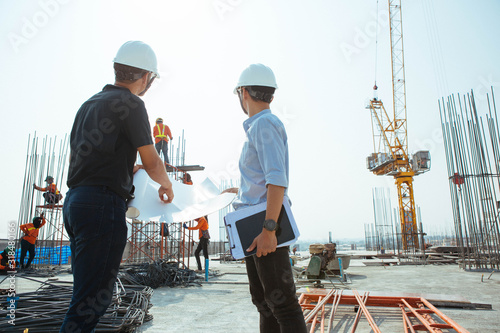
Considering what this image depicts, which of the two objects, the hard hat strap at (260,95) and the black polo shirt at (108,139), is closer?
the black polo shirt at (108,139)

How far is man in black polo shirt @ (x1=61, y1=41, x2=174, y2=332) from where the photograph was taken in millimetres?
1353

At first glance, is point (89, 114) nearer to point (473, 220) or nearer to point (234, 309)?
point (234, 309)

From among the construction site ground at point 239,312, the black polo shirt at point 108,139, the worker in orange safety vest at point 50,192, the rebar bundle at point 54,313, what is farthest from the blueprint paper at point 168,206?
the worker in orange safety vest at point 50,192

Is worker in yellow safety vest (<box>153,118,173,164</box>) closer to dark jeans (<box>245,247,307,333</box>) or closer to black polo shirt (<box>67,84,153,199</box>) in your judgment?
black polo shirt (<box>67,84,153,199</box>)

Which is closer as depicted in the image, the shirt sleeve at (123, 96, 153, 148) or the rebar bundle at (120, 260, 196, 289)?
the shirt sleeve at (123, 96, 153, 148)

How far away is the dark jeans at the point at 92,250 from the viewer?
52.4 inches

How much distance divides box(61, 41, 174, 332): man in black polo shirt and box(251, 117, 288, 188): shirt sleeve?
1.75ft

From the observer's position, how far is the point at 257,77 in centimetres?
196

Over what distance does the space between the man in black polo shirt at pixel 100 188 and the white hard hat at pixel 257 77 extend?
26.7 inches

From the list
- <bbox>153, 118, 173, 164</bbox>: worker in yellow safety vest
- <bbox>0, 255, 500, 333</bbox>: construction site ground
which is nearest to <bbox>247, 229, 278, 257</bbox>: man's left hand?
<bbox>0, 255, 500, 333</bbox>: construction site ground

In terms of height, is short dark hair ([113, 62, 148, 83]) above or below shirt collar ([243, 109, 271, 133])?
above

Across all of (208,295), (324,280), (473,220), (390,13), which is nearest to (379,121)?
(390,13)

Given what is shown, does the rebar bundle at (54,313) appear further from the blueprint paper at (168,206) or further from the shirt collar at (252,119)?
the shirt collar at (252,119)

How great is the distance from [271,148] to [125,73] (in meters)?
0.88
